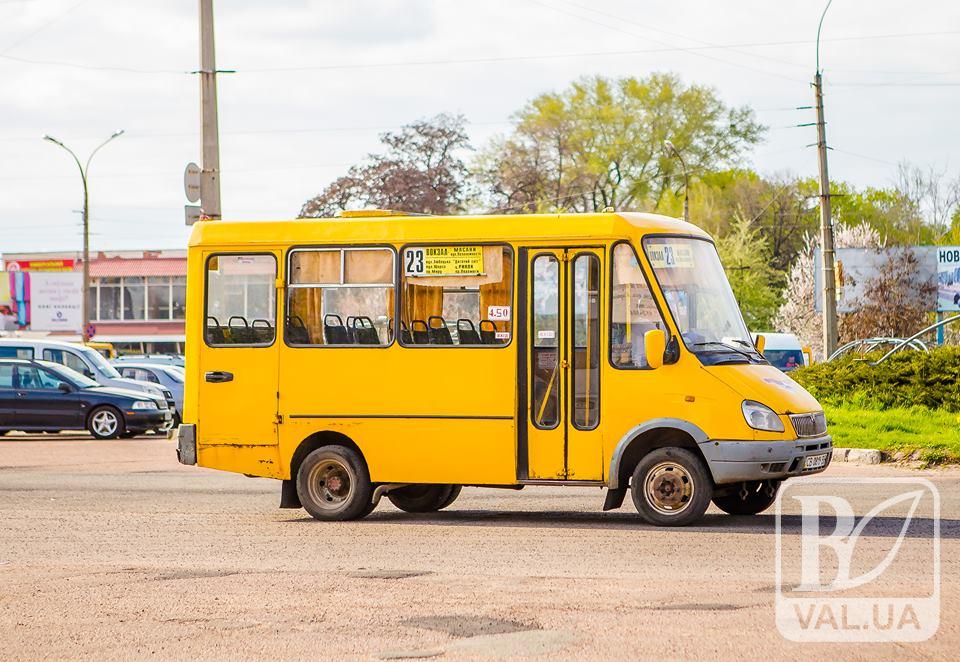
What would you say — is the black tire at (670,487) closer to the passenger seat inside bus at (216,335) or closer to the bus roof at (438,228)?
the bus roof at (438,228)

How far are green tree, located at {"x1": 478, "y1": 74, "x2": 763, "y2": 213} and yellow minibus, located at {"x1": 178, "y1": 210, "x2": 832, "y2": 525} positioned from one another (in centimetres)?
5418

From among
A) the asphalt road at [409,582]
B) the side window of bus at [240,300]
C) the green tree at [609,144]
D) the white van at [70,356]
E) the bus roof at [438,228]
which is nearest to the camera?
the asphalt road at [409,582]

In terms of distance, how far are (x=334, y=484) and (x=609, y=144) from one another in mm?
56554

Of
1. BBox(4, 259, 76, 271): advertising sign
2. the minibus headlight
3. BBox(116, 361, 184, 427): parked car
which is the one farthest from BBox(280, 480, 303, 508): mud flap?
BBox(4, 259, 76, 271): advertising sign

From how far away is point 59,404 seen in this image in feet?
95.0

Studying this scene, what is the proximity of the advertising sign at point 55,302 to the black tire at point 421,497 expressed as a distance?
7036 centimetres

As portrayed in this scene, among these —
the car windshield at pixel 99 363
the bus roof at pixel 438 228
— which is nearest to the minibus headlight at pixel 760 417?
the bus roof at pixel 438 228

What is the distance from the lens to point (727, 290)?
13.0 m

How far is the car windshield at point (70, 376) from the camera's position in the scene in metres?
29.3

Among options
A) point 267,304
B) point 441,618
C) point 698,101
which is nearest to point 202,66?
point 267,304

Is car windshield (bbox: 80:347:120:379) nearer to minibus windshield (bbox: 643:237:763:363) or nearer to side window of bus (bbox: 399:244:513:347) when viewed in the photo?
side window of bus (bbox: 399:244:513:347)

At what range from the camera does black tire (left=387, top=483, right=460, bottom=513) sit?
14.1m

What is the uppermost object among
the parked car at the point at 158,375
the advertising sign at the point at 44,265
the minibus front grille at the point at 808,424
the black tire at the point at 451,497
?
A: the advertising sign at the point at 44,265

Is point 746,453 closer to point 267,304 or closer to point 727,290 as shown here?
point 727,290
